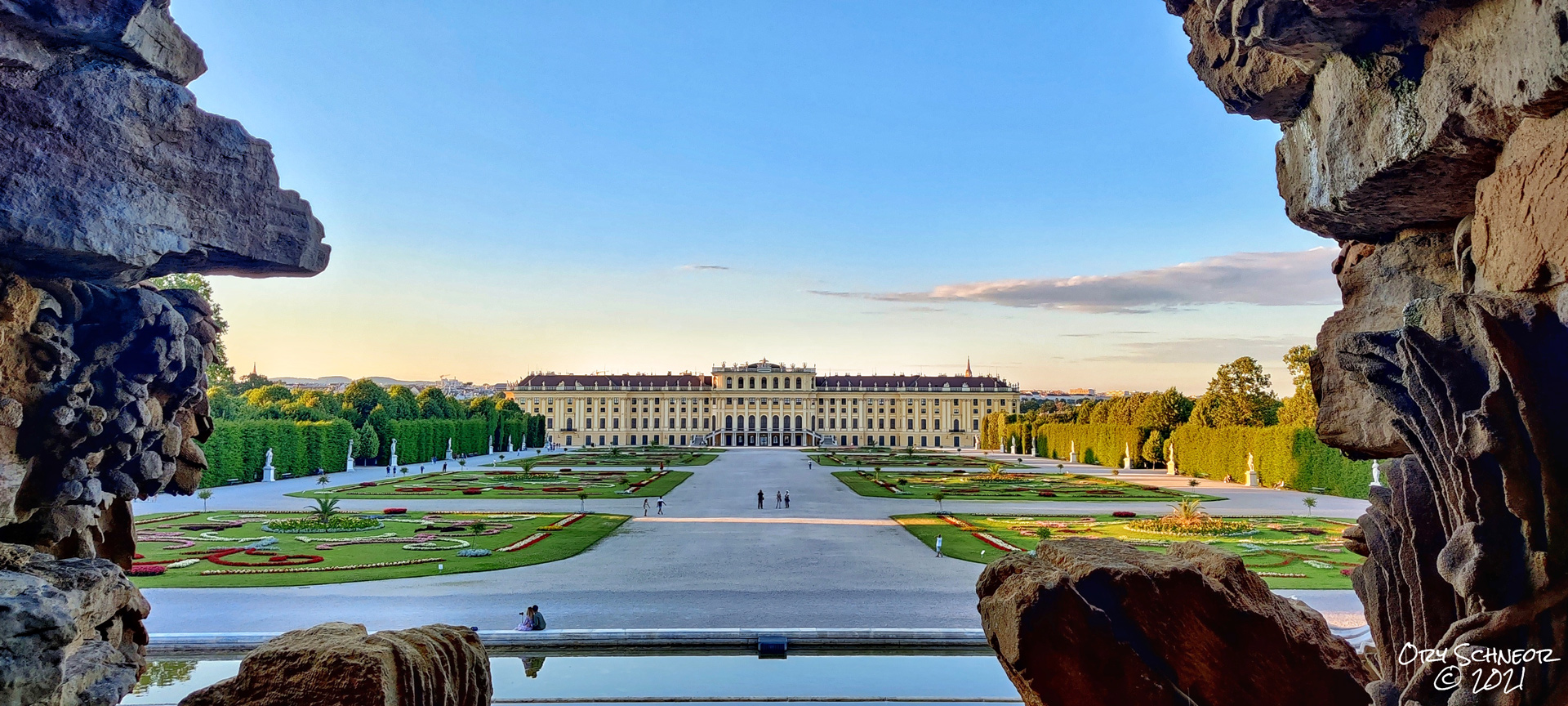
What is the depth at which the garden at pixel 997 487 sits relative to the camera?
24.2 m

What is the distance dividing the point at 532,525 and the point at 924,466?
25.9 meters

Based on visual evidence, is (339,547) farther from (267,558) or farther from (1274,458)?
(1274,458)

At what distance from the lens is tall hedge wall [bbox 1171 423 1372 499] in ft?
83.3

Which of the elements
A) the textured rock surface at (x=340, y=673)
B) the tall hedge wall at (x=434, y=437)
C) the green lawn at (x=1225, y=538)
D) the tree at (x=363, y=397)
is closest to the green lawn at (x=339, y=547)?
the green lawn at (x=1225, y=538)

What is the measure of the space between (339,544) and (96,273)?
1216 cm

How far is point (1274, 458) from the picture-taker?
29.0m

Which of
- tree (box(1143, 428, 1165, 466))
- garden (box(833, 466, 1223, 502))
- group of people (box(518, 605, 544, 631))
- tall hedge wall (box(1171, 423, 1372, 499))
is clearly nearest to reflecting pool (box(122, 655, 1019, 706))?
group of people (box(518, 605, 544, 631))

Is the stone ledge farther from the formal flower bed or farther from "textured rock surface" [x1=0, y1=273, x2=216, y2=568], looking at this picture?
the formal flower bed

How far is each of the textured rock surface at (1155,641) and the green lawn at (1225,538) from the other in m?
7.60

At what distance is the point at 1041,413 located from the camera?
64.2m

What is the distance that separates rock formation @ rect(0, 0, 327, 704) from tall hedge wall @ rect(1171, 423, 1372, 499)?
23533mm

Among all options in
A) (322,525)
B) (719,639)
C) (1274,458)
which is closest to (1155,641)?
(719,639)

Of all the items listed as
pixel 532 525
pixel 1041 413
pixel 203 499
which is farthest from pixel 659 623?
pixel 1041 413

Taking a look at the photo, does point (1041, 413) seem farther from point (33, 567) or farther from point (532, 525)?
Result: point (33, 567)
